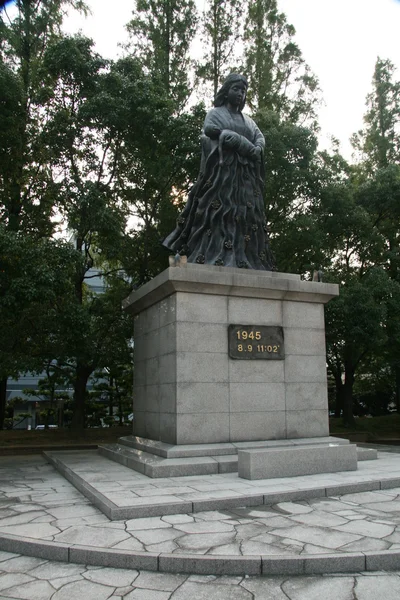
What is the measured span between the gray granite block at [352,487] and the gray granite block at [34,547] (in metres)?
3.06

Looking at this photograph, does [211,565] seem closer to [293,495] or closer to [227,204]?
[293,495]

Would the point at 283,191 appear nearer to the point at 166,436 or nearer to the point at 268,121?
the point at 268,121

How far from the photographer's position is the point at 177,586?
11.8ft

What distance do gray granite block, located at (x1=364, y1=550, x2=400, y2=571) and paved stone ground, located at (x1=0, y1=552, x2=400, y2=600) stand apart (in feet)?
0.26

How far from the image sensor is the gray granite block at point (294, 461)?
6398 mm

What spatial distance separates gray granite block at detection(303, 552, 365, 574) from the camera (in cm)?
374

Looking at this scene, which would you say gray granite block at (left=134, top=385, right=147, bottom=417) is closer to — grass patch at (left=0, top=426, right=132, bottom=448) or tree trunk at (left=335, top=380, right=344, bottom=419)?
grass patch at (left=0, top=426, right=132, bottom=448)

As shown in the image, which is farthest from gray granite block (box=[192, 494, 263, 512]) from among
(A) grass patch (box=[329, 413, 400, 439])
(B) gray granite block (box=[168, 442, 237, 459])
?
(A) grass patch (box=[329, 413, 400, 439])

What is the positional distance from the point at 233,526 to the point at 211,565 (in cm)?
92

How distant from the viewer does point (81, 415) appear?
15570 mm

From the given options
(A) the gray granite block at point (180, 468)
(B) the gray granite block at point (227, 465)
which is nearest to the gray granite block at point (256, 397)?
(B) the gray granite block at point (227, 465)

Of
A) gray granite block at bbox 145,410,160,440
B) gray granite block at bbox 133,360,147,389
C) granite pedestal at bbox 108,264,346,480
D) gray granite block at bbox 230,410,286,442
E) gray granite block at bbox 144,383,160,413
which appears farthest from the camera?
gray granite block at bbox 133,360,147,389

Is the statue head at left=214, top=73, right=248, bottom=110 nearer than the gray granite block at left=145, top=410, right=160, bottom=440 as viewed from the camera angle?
No

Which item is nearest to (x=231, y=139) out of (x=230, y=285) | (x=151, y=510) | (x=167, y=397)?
(x=230, y=285)
